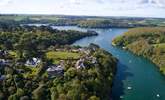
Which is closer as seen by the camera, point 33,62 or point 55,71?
point 55,71

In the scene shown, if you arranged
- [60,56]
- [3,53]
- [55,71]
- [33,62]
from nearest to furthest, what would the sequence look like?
[55,71], [33,62], [3,53], [60,56]

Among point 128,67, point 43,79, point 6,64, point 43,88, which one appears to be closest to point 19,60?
point 6,64

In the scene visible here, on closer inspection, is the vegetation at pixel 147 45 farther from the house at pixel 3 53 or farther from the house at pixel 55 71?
the house at pixel 3 53

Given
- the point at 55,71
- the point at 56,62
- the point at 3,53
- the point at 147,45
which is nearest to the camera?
the point at 55,71

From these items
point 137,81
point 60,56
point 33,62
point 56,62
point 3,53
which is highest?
point 3,53

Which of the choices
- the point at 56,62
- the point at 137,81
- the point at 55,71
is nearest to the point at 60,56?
the point at 56,62

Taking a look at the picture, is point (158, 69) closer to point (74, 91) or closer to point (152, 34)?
point (74, 91)

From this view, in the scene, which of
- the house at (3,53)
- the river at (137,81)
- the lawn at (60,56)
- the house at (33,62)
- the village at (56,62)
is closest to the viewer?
the river at (137,81)

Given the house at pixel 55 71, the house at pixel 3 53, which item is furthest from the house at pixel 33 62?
the house at pixel 3 53

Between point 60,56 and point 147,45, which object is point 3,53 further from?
point 147,45
